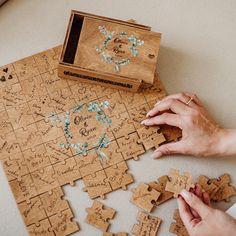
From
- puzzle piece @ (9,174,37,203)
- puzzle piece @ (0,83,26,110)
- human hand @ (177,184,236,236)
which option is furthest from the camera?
puzzle piece @ (0,83,26,110)

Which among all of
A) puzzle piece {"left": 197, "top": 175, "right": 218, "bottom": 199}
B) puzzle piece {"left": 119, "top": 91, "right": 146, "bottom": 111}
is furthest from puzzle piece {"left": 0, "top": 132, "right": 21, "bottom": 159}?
puzzle piece {"left": 197, "top": 175, "right": 218, "bottom": 199}

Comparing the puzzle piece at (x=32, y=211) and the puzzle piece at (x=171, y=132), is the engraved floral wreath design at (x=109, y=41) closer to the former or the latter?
the puzzle piece at (x=171, y=132)

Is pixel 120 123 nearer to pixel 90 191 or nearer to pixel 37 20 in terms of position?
pixel 90 191

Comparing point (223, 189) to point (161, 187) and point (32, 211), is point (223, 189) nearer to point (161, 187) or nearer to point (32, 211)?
point (161, 187)

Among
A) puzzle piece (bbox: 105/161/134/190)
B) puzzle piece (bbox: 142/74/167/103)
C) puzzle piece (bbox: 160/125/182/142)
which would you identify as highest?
puzzle piece (bbox: 142/74/167/103)

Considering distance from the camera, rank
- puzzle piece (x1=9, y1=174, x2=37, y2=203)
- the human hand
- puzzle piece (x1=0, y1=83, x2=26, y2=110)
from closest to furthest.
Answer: the human hand, puzzle piece (x1=9, y1=174, x2=37, y2=203), puzzle piece (x1=0, y1=83, x2=26, y2=110)

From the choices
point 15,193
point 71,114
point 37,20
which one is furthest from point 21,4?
point 15,193

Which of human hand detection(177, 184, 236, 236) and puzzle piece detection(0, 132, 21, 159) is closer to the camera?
human hand detection(177, 184, 236, 236)

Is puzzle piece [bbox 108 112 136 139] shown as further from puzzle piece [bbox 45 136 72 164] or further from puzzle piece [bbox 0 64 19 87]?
puzzle piece [bbox 0 64 19 87]

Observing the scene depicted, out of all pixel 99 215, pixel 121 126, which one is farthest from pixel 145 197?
pixel 121 126
